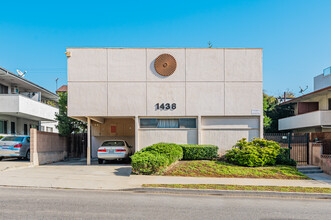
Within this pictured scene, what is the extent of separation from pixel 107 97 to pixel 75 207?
10.2 metres

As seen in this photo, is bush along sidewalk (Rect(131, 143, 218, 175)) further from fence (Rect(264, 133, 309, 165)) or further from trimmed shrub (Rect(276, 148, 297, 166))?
fence (Rect(264, 133, 309, 165))

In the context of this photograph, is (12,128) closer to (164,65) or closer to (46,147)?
(46,147)

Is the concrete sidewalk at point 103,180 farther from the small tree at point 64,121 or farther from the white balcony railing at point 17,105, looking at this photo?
the small tree at point 64,121

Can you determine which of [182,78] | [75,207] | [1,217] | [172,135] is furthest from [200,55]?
[1,217]

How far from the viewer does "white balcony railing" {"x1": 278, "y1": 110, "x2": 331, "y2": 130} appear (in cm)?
2573

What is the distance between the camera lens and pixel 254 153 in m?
15.4

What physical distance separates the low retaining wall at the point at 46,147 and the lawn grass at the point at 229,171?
801 cm

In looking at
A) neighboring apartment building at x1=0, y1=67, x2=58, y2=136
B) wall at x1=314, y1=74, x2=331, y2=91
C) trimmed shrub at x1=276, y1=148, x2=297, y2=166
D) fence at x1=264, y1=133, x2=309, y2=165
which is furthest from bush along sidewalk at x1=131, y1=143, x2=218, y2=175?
wall at x1=314, y1=74, x2=331, y2=91

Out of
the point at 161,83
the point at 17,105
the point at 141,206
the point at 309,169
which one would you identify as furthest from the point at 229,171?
the point at 17,105

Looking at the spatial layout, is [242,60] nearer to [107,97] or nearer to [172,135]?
[172,135]

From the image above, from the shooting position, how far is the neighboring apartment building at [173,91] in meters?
17.6

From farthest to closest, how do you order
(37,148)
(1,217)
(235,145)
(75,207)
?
1. (37,148)
2. (235,145)
3. (75,207)
4. (1,217)

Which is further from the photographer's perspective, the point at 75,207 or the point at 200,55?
the point at 200,55

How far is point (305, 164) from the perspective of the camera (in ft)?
56.7
